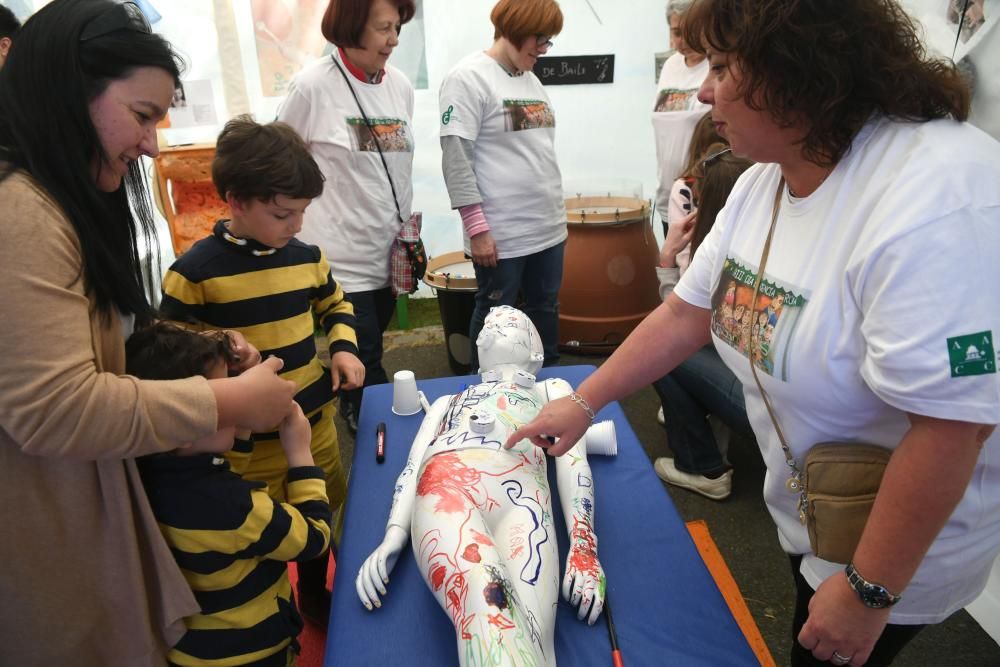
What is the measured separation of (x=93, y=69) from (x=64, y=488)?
2.21ft

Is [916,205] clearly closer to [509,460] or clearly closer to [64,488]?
[509,460]

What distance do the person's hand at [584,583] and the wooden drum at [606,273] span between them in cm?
255

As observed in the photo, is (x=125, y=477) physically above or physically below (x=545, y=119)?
below

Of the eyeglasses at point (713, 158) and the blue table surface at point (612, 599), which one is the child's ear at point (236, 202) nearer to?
the blue table surface at point (612, 599)

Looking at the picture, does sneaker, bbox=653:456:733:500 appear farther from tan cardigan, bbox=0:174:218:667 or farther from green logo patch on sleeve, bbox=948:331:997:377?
tan cardigan, bbox=0:174:218:667

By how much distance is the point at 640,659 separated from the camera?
3.89 feet

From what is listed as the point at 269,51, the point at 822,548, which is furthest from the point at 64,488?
the point at 269,51

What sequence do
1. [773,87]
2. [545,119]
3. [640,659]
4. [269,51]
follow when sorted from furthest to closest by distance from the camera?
[269,51] → [545,119] → [640,659] → [773,87]

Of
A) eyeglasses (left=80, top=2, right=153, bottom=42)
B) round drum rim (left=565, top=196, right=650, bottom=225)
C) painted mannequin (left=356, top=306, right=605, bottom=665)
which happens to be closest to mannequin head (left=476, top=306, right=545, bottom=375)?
painted mannequin (left=356, top=306, right=605, bottom=665)

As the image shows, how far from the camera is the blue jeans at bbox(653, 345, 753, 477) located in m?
2.25

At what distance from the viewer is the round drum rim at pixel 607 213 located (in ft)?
12.0

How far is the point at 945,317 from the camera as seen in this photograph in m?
0.73

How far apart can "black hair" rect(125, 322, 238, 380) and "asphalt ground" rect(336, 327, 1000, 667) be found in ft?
3.67

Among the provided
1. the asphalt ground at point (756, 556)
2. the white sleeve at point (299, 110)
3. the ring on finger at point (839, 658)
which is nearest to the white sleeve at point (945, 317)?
the ring on finger at point (839, 658)
